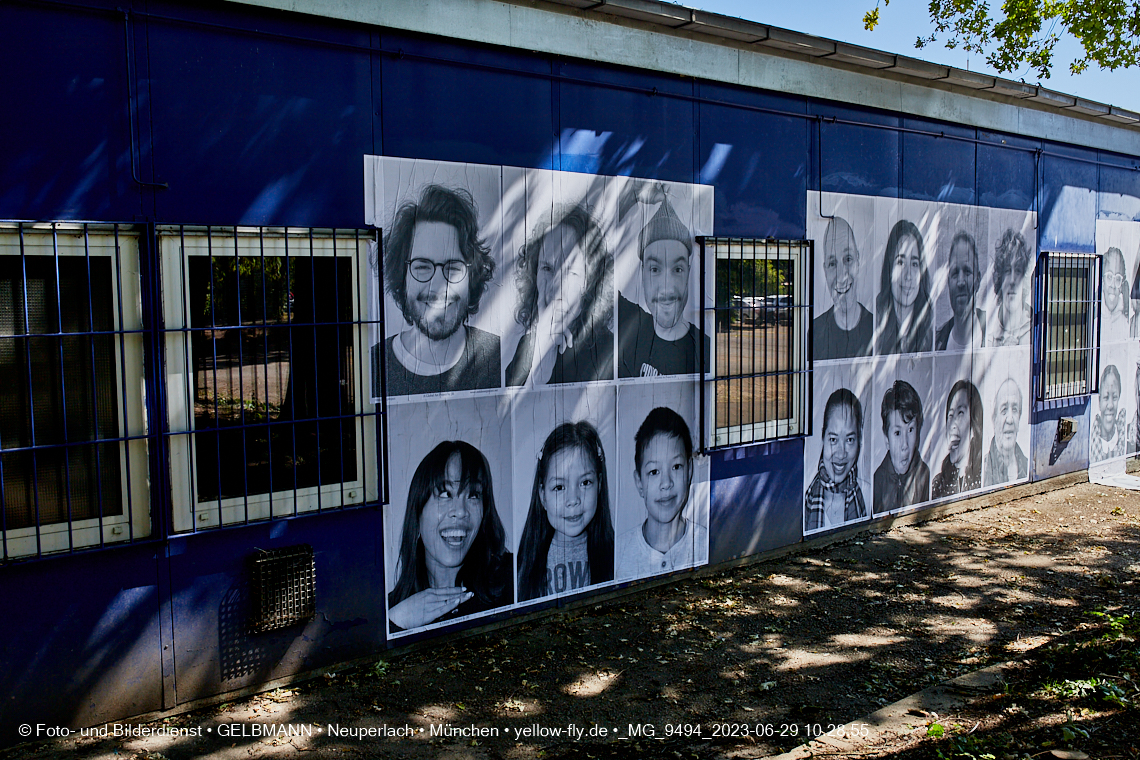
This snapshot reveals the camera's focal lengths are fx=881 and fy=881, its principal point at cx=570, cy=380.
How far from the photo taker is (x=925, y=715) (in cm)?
475

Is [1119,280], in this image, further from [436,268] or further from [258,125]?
[258,125]

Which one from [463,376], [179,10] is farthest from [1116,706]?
[179,10]

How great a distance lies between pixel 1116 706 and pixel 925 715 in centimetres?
93

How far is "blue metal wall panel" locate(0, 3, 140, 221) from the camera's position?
4285 millimetres

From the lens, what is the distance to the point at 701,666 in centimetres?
566

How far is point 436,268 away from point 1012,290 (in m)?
7.41

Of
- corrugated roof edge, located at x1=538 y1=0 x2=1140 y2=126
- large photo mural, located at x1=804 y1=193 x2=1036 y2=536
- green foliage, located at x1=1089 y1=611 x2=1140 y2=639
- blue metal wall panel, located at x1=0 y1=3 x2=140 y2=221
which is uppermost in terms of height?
corrugated roof edge, located at x1=538 y1=0 x2=1140 y2=126

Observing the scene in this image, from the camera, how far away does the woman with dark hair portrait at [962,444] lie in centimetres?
952

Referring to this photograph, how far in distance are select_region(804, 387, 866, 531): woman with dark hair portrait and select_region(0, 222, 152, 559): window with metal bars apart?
576 centimetres

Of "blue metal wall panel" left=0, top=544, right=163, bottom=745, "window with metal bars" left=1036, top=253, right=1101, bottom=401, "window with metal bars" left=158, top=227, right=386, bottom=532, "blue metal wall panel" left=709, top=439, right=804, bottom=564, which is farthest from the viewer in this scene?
→ "window with metal bars" left=1036, top=253, right=1101, bottom=401

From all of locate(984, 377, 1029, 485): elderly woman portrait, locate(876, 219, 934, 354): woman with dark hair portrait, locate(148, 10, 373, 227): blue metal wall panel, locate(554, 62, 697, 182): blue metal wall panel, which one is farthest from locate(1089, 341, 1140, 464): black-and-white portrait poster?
locate(148, 10, 373, 227): blue metal wall panel

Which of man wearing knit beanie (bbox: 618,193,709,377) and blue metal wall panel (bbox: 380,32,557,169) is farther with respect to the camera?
man wearing knit beanie (bbox: 618,193,709,377)

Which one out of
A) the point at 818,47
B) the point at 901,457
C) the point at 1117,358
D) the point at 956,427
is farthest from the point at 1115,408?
the point at 818,47

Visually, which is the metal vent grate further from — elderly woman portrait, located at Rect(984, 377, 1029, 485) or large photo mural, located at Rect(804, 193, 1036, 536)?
elderly woman portrait, located at Rect(984, 377, 1029, 485)
